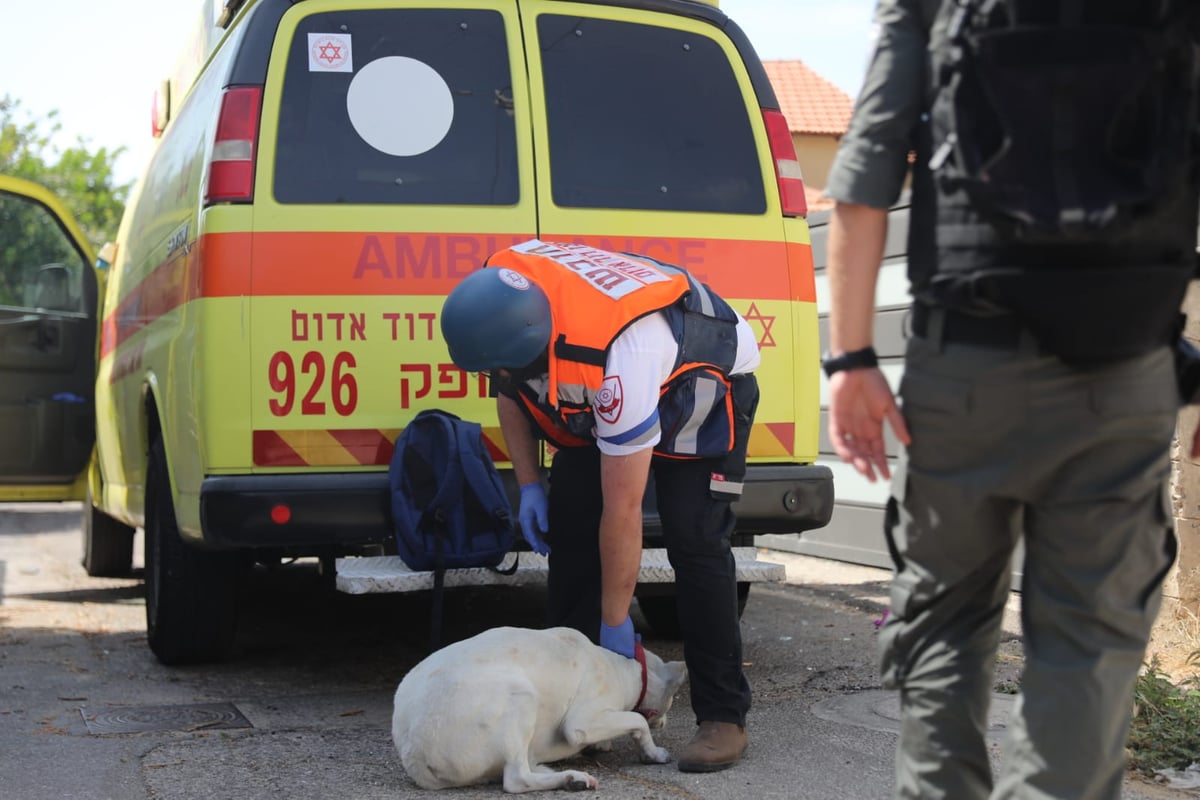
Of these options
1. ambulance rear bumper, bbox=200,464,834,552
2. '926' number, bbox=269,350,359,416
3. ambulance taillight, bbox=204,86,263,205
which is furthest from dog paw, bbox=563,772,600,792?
ambulance taillight, bbox=204,86,263,205

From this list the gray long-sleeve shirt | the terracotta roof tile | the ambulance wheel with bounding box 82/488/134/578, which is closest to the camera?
the gray long-sleeve shirt

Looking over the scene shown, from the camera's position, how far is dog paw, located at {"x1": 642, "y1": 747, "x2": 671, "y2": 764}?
3785 mm

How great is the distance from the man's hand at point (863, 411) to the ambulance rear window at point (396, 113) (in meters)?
2.56

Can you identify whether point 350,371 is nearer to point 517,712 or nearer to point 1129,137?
point 517,712

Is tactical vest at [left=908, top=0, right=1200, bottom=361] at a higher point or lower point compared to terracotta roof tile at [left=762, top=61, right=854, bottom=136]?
lower

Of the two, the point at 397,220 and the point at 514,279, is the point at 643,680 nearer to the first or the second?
the point at 514,279

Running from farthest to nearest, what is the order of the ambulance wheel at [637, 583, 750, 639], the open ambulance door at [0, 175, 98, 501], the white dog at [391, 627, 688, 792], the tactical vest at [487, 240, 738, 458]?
the open ambulance door at [0, 175, 98, 501] < the ambulance wheel at [637, 583, 750, 639] < the tactical vest at [487, 240, 738, 458] < the white dog at [391, 627, 688, 792]

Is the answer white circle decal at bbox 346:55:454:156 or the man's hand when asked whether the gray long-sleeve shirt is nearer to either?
the man's hand

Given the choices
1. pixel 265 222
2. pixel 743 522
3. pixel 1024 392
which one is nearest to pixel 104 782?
pixel 265 222

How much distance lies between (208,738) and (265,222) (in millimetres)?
1516

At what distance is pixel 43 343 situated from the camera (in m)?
7.57

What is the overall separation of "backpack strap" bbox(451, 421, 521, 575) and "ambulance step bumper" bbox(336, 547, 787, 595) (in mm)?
204

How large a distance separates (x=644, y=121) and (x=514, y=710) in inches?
85.5

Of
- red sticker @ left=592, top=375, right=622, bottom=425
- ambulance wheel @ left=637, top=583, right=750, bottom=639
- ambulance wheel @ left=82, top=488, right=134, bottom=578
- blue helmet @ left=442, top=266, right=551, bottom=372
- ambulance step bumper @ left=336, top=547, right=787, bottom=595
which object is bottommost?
ambulance wheel @ left=82, top=488, right=134, bottom=578
